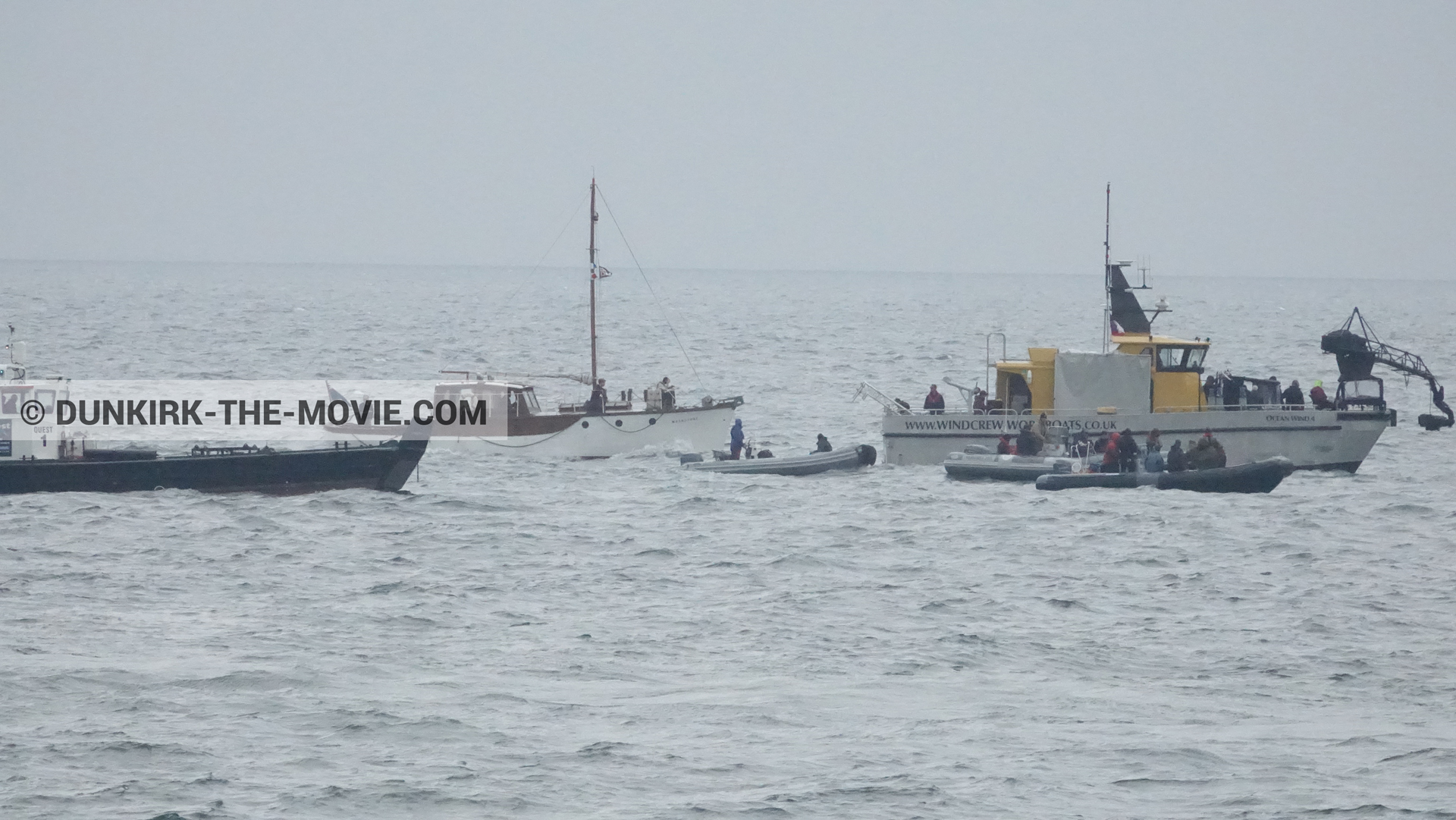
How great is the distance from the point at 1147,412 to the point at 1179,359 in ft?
6.09

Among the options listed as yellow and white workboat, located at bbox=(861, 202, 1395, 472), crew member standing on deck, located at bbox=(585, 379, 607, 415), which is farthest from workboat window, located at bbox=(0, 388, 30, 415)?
yellow and white workboat, located at bbox=(861, 202, 1395, 472)

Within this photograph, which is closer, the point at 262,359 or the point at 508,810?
the point at 508,810

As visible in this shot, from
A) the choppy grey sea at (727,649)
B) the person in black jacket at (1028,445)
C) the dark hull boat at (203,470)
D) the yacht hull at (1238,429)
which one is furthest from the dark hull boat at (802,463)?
the dark hull boat at (203,470)

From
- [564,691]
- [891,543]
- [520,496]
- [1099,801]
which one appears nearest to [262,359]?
[520,496]

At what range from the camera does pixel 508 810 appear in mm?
17719

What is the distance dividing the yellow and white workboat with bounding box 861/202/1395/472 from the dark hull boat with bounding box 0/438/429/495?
45.2 ft

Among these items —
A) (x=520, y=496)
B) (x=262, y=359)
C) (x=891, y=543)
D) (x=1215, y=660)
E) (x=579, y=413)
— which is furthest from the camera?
(x=262, y=359)

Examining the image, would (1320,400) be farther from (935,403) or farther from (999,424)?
(935,403)

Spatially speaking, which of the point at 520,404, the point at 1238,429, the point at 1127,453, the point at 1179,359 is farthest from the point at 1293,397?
the point at 520,404

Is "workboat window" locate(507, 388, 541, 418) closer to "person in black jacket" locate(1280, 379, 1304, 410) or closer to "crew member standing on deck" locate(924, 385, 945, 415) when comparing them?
"crew member standing on deck" locate(924, 385, 945, 415)

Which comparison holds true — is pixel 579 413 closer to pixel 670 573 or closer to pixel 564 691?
pixel 670 573

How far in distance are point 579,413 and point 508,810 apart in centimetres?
2773

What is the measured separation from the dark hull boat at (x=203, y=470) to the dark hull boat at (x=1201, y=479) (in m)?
14.5

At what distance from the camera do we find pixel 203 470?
116 ft
